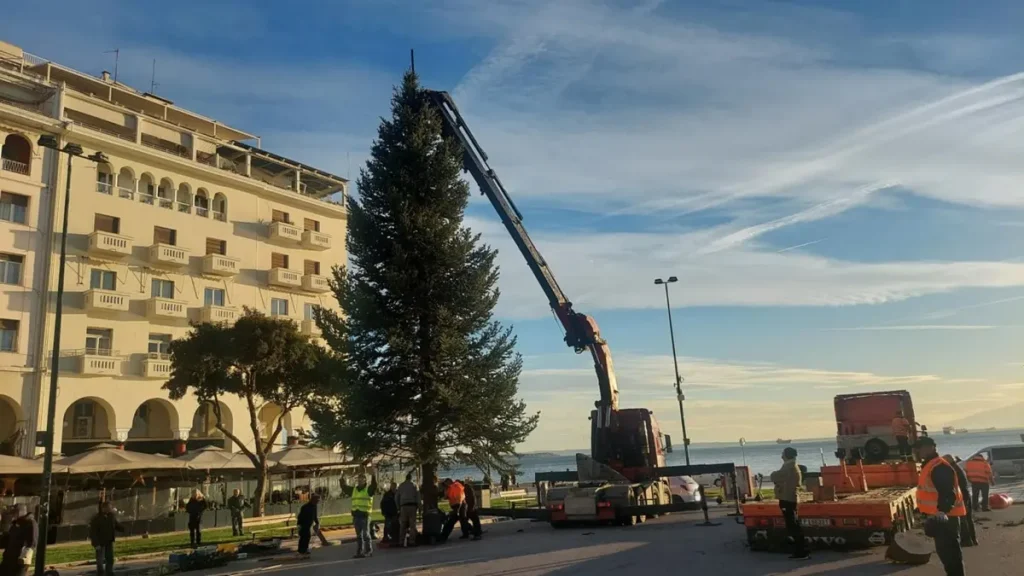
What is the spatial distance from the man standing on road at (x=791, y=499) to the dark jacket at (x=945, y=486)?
2473 mm

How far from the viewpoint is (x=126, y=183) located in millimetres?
40750

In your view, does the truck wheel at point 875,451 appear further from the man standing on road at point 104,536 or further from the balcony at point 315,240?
the balcony at point 315,240

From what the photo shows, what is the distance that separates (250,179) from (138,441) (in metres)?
17.1

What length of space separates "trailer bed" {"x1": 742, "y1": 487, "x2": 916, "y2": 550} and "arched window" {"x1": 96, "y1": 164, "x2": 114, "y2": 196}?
3804 centimetres

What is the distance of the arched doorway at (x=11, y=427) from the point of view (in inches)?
1315

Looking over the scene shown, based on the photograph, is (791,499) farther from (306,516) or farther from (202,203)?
(202,203)

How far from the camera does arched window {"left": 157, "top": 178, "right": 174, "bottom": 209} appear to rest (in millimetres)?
42250

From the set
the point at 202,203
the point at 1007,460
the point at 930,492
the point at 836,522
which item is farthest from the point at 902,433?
the point at 202,203

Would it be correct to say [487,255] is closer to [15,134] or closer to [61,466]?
[61,466]

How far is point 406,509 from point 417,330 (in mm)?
6037

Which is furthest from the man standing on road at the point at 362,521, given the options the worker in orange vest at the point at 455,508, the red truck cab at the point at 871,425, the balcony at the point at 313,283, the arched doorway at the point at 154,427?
the balcony at the point at 313,283

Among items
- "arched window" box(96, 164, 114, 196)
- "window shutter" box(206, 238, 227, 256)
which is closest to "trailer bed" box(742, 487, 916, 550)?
"arched window" box(96, 164, 114, 196)

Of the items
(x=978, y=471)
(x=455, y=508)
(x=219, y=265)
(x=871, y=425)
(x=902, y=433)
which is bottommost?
(x=455, y=508)

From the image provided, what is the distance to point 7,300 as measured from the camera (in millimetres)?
34531
